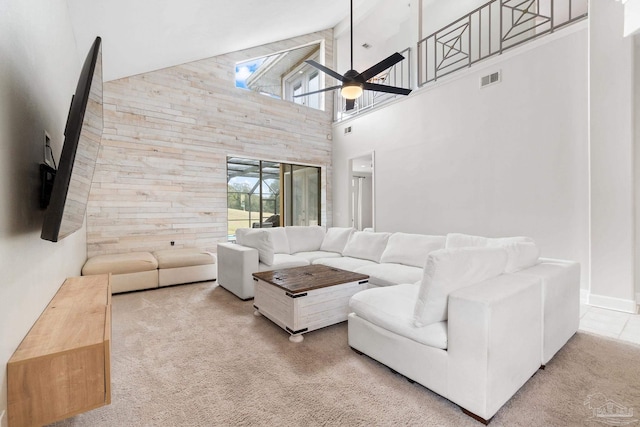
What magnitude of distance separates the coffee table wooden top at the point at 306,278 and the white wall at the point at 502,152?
2.62m

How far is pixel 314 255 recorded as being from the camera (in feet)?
13.9

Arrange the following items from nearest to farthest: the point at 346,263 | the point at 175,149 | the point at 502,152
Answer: the point at 346,263 → the point at 502,152 → the point at 175,149

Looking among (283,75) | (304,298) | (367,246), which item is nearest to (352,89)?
(367,246)

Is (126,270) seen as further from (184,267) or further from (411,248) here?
(411,248)

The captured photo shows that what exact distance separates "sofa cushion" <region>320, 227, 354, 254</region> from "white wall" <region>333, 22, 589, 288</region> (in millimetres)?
1492

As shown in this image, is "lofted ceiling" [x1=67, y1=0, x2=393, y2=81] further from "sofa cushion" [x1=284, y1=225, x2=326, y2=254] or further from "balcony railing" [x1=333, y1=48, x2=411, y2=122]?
"sofa cushion" [x1=284, y1=225, x2=326, y2=254]

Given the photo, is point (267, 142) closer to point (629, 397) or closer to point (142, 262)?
point (142, 262)

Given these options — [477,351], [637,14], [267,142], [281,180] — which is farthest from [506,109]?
[281,180]

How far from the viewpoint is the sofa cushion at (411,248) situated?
3365 millimetres

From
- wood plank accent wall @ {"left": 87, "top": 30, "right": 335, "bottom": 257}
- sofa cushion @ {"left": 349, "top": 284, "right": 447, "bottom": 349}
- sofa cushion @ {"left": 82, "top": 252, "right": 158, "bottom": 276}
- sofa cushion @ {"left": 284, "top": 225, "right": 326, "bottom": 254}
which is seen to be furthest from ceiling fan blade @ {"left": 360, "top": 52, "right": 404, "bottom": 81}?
sofa cushion @ {"left": 82, "top": 252, "right": 158, "bottom": 276}

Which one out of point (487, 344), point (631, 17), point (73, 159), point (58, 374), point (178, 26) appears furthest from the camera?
point (178, 26)

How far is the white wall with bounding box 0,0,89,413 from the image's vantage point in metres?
1.12

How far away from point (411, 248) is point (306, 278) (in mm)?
1430

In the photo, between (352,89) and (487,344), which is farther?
(352,89)
